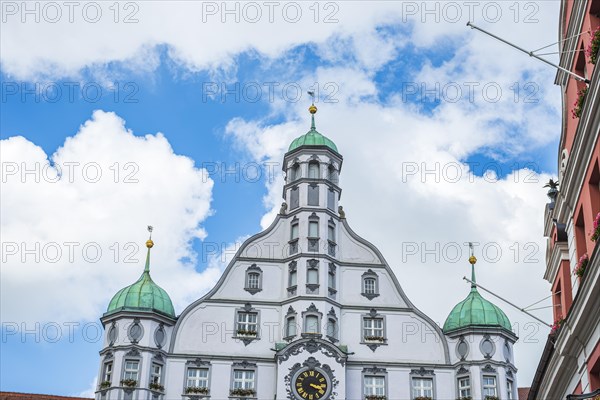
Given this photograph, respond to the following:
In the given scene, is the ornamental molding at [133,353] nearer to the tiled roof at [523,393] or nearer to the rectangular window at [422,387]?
the rectangular window at [422,387]

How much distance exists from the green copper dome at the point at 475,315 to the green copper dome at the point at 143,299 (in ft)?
47.9

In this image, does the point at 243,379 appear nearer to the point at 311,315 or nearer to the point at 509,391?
the point at 311,315

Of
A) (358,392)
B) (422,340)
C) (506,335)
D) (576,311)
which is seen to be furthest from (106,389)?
(576,311)

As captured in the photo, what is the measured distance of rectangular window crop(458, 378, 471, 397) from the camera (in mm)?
50094

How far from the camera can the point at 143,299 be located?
51.5 m

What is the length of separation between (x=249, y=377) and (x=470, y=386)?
36.2 ft

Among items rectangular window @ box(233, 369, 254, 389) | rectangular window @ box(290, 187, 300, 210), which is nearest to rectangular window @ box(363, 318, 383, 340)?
rectangular window @ box(233, 369, 254, 389)

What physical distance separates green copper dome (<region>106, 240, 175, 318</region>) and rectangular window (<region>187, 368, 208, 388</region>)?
3259 mm

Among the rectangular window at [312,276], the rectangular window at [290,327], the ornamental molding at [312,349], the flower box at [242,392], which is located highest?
the rectangular window at [312,276]

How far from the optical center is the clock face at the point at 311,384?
48.7 m

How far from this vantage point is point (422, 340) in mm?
51688

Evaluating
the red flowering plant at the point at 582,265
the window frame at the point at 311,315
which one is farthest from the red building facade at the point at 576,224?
the window frame at the point at 311,315

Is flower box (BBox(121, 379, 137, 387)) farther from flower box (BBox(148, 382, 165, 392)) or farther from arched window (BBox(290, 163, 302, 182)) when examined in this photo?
arched window (BBox(290, 163, 302, 182))

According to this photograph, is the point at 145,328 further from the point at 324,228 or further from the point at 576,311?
the point at 576,311
